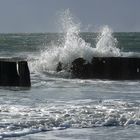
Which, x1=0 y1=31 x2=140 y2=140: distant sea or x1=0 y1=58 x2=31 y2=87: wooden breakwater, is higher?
x1=0 y1=58 x2=31 y2=87: wooden breakwater

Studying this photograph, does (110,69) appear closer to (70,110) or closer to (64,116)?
(70,110)

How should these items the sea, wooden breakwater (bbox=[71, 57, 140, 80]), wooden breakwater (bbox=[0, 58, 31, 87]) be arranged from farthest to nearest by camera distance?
1. wooden breakwater (bbox=[71, 57, 140, 80])
2. wooden breakwater (bbox=[0, 58, 31, 87])
3. the sea

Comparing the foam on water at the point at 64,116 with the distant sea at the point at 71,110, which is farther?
the foam on water at the point at 64,116

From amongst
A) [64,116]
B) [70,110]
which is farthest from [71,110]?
Answer: [64,116]

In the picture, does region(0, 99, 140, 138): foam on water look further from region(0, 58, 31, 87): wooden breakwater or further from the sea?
region(0, 58, 31, 87): wooden breakwater

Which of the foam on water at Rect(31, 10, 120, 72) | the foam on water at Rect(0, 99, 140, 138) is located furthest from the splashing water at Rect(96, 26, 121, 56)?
the foam on water at Rect(0, 99, 140, 138)

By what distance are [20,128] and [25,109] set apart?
8.18 ft

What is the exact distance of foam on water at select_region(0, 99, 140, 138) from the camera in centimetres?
1168

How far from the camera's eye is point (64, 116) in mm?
12836

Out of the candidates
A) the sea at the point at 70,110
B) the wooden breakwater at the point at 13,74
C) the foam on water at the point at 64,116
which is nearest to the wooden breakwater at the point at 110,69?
the sea at the point at 70,110

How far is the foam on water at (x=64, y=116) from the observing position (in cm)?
1168

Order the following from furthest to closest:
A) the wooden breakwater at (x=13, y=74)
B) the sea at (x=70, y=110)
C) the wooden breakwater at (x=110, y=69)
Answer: the wooden breakwater at (x=110, y=69) → the wooden breakwater at (x=13, y=74) → the sea at (x=70, y=110)

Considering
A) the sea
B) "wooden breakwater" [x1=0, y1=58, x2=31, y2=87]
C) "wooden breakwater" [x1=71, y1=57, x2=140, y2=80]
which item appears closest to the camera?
the sea

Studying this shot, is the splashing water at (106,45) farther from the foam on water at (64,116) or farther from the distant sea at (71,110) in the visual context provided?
the foam on water at (64,116)
